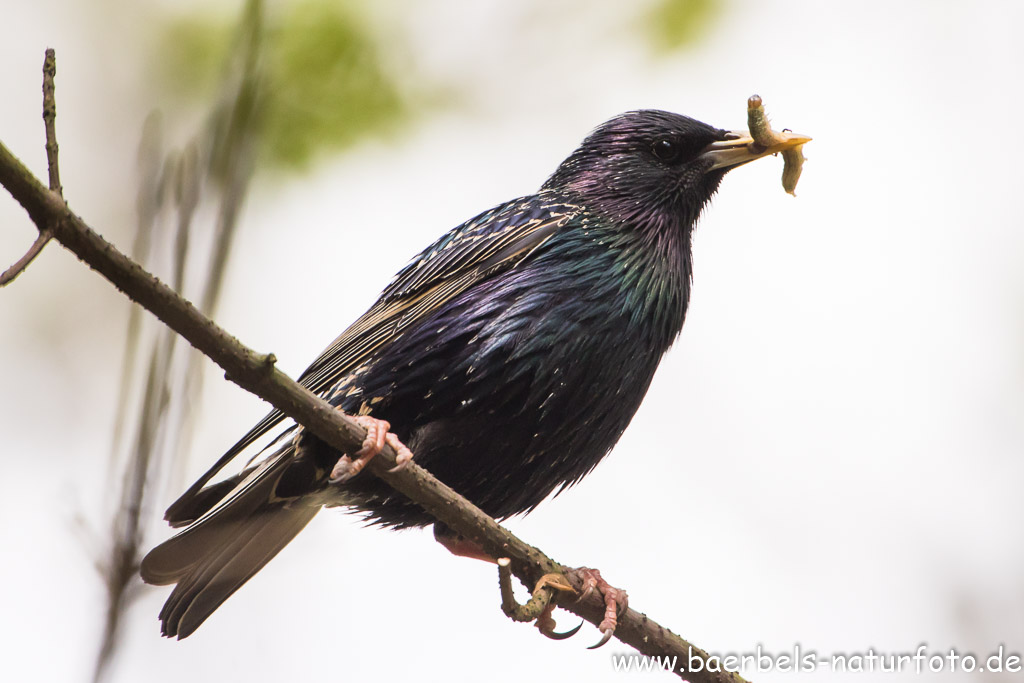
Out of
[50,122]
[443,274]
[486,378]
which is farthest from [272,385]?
[443,274]

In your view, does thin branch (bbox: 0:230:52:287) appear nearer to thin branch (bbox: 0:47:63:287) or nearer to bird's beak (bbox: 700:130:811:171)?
thin branch (bbox: 0:47:63:287)

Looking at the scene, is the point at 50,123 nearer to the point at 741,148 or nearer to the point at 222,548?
the point at 222,548

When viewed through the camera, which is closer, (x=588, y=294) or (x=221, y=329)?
(x=221, y=329)

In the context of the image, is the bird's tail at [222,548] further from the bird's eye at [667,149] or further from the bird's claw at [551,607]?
the bird's eye at [667,149]

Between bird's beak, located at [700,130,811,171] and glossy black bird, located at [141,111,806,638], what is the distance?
0.03m

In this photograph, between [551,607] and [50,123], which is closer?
[50,123]

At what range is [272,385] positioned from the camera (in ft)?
8.50

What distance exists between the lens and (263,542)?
416 centimetres

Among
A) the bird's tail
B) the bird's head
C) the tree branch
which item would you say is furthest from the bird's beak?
the bird's tail

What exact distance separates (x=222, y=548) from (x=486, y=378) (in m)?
1.26

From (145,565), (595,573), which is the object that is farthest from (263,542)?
(595,573)

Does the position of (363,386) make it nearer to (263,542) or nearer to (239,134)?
(263,542)

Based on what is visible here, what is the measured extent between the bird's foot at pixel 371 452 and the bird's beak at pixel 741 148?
207 cm

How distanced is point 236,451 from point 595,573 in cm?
136
